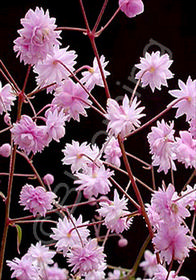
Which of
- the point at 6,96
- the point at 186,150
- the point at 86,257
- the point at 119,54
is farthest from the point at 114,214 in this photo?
the point at 119,54

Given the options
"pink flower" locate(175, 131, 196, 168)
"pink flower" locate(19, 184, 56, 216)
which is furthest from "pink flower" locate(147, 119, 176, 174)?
"pink flower" locate(19, 184, 56, 216)

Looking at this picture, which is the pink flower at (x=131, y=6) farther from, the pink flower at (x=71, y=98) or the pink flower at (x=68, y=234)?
the pink flower at (x=68, y=234)

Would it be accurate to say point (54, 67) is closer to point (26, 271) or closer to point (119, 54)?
point (26, 271)

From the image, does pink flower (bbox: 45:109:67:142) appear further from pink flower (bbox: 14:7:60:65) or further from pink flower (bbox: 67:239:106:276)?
pink flower (bbox: 67:239:106:276)

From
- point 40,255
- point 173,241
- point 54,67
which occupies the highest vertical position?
point 54,67

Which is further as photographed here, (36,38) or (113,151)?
(113,151)

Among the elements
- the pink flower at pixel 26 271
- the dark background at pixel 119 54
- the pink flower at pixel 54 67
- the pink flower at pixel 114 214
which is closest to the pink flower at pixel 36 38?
the pink flower at pixel 54 67
